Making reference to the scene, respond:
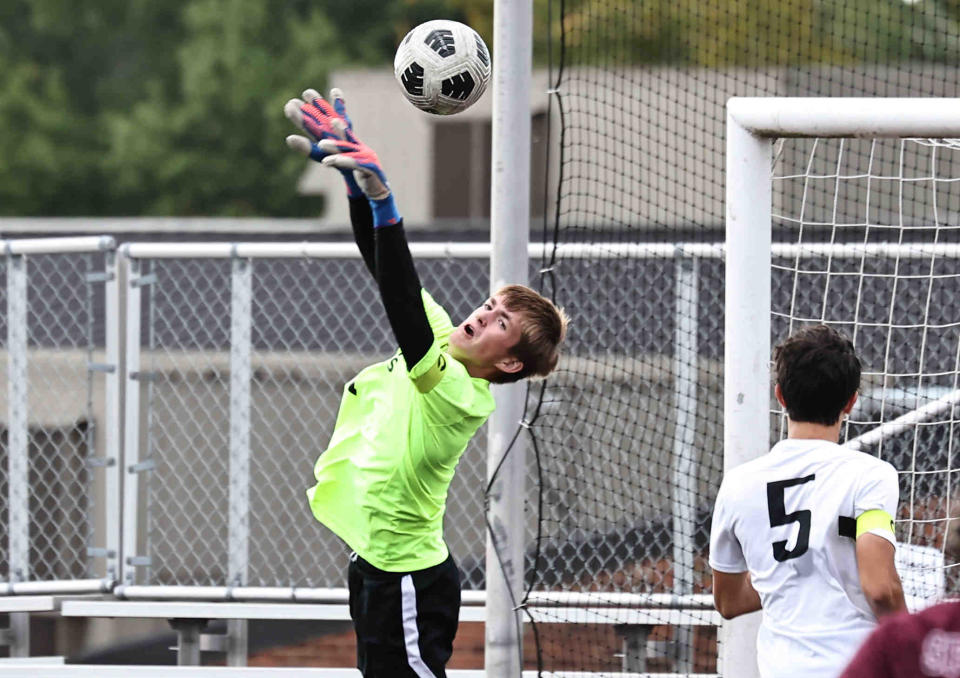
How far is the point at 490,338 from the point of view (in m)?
3.73

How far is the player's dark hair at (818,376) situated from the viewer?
2.99 metres

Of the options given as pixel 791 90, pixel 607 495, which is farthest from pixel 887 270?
pixel 791 90

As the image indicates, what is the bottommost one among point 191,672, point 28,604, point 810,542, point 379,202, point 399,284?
point 191,672

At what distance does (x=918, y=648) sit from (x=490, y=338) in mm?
2108

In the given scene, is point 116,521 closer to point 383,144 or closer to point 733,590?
point 733,590

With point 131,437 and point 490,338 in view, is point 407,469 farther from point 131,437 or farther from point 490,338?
point 131,437

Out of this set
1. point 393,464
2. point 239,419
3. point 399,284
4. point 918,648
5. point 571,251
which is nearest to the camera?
point 918,648

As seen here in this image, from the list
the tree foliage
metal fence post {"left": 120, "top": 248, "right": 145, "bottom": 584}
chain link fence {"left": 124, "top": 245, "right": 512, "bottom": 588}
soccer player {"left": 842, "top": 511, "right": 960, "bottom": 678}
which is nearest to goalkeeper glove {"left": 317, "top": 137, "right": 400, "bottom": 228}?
soccer player {"left": 842, "top": 511, "right": 960, "bottom": 678}

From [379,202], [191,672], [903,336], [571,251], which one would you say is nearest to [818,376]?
[379,202]

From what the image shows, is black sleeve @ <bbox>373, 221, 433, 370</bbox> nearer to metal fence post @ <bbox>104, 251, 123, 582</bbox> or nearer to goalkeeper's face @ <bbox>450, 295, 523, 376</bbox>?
goalkeeper's face @ <bbox>450, 295, 523, 376</bbox>

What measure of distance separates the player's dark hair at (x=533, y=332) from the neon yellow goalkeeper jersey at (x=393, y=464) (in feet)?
0.43

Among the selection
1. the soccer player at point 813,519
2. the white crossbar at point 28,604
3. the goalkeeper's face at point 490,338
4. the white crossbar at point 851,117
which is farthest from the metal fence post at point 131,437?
the soccer player at point 813,519

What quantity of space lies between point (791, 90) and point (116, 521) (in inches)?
427

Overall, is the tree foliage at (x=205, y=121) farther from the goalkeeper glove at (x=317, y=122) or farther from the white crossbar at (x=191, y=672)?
the goalkeeper glove at (x=317, y=122)
